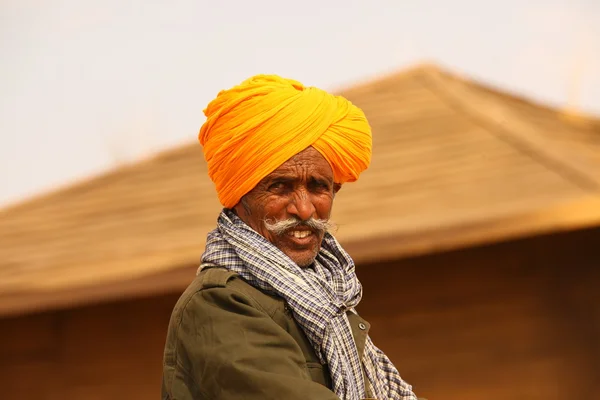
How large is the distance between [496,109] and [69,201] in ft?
8.85

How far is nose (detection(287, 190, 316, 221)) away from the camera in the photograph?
89.9 inches

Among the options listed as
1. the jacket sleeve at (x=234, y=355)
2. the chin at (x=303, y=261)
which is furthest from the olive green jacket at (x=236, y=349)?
the chin at (x=303, y=261)

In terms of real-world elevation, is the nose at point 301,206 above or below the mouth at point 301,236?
above

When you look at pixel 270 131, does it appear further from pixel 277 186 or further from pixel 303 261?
pixel 303 261

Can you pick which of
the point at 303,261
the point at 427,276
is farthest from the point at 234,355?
the point at 427,276

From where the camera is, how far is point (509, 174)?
4.79 metres

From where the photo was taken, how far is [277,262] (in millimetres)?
2232

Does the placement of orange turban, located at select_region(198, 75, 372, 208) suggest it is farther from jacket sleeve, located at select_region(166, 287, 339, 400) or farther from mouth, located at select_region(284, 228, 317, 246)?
jacket sleeve, located at select_region(166, 287, 339, 400)

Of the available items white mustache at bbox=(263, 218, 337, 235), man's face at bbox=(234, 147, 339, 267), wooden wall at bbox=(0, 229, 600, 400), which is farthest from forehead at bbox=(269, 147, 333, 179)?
wooden wall at bbox=(0, 229, 600, 400)

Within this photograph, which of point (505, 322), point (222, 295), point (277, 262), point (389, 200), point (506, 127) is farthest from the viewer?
point (506, 127)

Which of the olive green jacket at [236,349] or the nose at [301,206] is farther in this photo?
the nose at [301,206]

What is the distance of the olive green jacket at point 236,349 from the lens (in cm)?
200

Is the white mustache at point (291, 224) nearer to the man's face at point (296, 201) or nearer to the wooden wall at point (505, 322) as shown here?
the man's face at point (296, 201)

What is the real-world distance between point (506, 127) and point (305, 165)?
329 cm
